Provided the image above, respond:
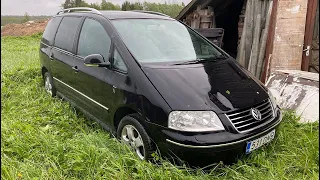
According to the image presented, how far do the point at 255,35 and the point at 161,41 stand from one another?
2635 millimetres

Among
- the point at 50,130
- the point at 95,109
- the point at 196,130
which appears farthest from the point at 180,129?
the point at 50,130

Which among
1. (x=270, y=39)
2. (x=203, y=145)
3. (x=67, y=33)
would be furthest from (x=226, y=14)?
(x=203, y=145)

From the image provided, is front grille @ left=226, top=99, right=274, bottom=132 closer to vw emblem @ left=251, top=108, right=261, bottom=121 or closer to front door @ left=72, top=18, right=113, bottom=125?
vw emblem @ left=251, top=108, right=261, bottom=121

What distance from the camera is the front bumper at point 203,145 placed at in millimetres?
2545

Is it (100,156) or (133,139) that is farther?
(133,139)

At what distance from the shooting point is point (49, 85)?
5426 mm

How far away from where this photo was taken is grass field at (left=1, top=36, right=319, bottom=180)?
8.93 feet

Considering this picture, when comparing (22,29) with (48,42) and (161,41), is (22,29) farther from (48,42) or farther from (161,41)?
(161,41)

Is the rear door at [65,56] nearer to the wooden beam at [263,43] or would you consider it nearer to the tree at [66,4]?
the wooden beam at [263,43]

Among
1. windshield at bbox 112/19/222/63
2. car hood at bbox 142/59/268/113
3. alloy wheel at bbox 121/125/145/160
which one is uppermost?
windshield at bbox 112/19/222/63

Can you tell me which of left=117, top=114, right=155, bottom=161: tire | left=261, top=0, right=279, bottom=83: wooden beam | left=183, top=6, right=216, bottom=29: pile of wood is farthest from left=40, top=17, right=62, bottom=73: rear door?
left=261, top=0, right=279, bottom=83: wooden beam

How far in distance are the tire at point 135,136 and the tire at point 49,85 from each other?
2524 millimetres

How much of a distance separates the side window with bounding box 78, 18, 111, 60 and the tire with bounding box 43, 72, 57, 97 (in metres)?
1.47

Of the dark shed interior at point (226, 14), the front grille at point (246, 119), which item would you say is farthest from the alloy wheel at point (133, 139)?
the dark shed interior at point (226, 14)
